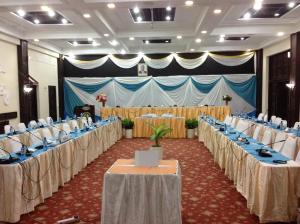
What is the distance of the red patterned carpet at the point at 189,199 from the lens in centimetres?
411

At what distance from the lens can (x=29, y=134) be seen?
687 cm

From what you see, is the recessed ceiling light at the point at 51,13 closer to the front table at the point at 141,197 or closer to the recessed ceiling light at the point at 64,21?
the recessed ceiling light at the point at 64,21

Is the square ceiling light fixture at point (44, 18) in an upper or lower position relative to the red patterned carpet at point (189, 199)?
upper

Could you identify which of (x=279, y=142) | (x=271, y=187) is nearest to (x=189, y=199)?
(x=271, y=187)

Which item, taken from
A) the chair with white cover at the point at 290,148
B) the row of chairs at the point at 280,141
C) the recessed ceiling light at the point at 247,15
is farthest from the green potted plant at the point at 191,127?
the chair with white cover at the point at 290,148

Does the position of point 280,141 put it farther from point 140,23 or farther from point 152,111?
point 152,111

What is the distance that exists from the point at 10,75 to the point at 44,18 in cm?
254

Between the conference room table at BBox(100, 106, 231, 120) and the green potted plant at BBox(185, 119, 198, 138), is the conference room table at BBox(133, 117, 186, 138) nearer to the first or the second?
the green potted plant at BBox(185, 119, 198, 138)

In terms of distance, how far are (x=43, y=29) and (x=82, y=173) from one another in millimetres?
5856

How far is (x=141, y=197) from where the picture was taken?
333cm

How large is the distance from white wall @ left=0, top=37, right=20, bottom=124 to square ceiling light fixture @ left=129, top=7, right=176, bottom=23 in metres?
4.20

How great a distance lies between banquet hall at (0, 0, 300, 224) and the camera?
3807 millimetres

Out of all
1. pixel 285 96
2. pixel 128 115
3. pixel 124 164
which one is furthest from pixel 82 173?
pixel 285 96

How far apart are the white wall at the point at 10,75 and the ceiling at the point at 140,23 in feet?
1.72
